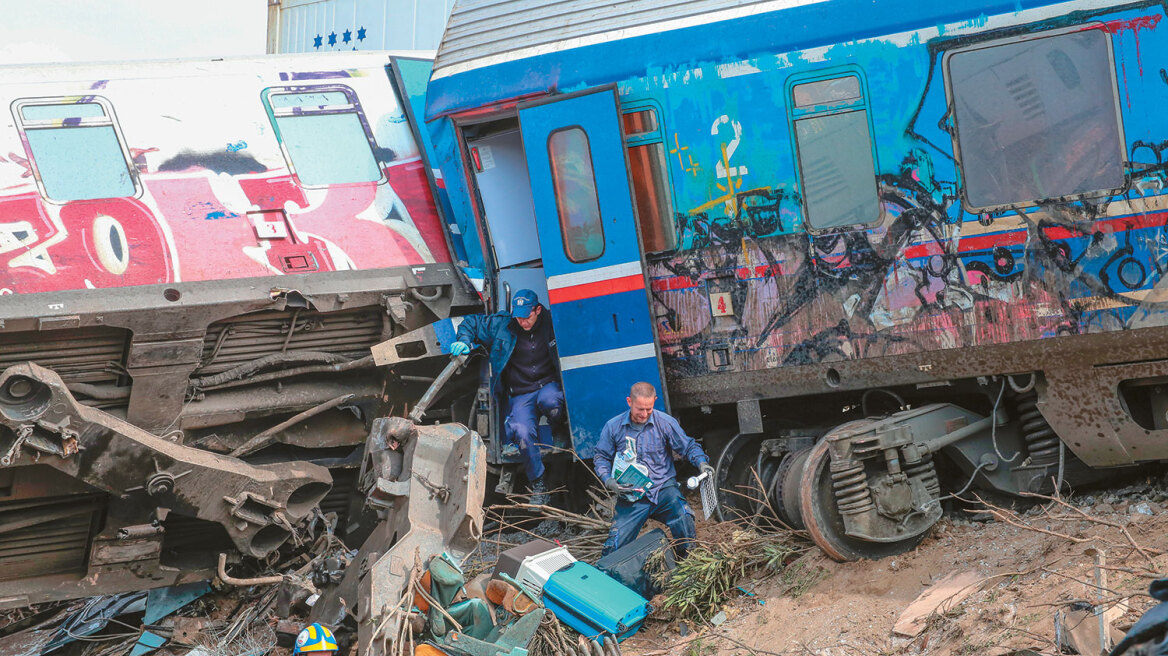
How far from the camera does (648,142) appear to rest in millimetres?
6719

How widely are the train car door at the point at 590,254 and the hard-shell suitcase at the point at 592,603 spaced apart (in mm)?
1271

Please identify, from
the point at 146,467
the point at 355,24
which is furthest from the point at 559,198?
the point at 355,24

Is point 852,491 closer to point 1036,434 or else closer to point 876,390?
point 876,390

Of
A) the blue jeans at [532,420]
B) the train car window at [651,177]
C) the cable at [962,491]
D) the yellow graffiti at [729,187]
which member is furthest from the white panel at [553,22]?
the cable at [962,491]

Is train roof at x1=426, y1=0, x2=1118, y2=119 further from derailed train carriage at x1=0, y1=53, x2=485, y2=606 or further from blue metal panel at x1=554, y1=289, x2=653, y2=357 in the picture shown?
blue metal panel at x1=554, y1=289, x2=653, y2=357

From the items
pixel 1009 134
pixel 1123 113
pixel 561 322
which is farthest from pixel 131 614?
pixel 1123 113

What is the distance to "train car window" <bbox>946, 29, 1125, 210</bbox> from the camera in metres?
5.79

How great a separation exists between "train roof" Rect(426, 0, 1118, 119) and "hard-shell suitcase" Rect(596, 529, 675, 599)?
2.71 meters

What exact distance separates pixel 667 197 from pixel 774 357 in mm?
1120

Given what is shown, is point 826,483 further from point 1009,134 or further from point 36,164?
point 36,164

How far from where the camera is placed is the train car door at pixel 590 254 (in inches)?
264

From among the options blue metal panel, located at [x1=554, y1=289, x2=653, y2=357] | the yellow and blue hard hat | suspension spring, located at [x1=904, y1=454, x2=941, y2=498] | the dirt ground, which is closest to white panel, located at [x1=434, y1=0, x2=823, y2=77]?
blue metal panel, located at [x1=554, y1=289, x2=653, y2=357]

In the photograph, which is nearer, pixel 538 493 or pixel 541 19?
pixel 541 19

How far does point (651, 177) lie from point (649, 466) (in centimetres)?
169
